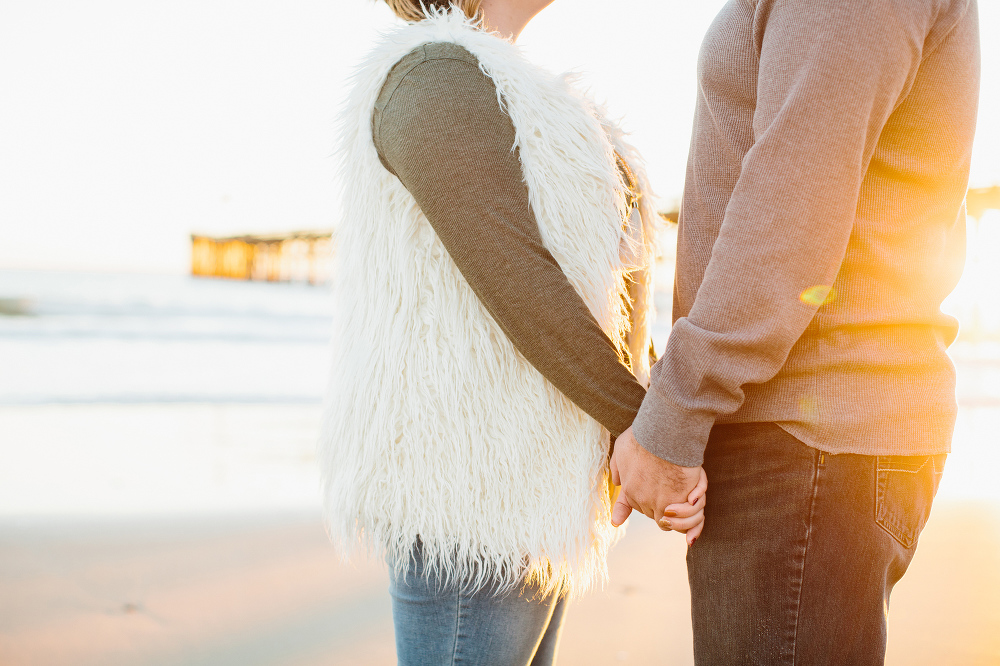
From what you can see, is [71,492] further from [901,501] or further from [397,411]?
[901,501]

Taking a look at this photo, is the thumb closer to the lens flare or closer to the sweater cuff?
the sweater cuff

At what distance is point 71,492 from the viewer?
327cm

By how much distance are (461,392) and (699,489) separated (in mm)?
363

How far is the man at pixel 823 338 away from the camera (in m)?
0.73

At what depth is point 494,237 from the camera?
854mm

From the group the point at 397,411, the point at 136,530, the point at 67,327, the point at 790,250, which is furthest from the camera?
the point at 67,327

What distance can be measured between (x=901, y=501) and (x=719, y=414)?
Answer: 271 mm

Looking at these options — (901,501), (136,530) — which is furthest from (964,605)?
(136,530)

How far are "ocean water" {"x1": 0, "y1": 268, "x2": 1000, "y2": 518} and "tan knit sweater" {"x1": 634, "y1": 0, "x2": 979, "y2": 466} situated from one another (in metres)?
2.99

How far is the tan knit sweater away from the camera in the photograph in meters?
0.72

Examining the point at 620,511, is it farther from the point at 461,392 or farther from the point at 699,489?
the point at 461,392

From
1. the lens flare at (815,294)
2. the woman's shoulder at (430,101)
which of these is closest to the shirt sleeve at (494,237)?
the woman's shoulder at (430,101)

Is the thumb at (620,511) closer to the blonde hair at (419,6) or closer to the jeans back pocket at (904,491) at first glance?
the jeans back pocket at (904,491)

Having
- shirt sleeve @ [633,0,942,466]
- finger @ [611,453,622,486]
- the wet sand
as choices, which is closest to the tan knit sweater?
shirt sleeve @ [633,0,942,466]
